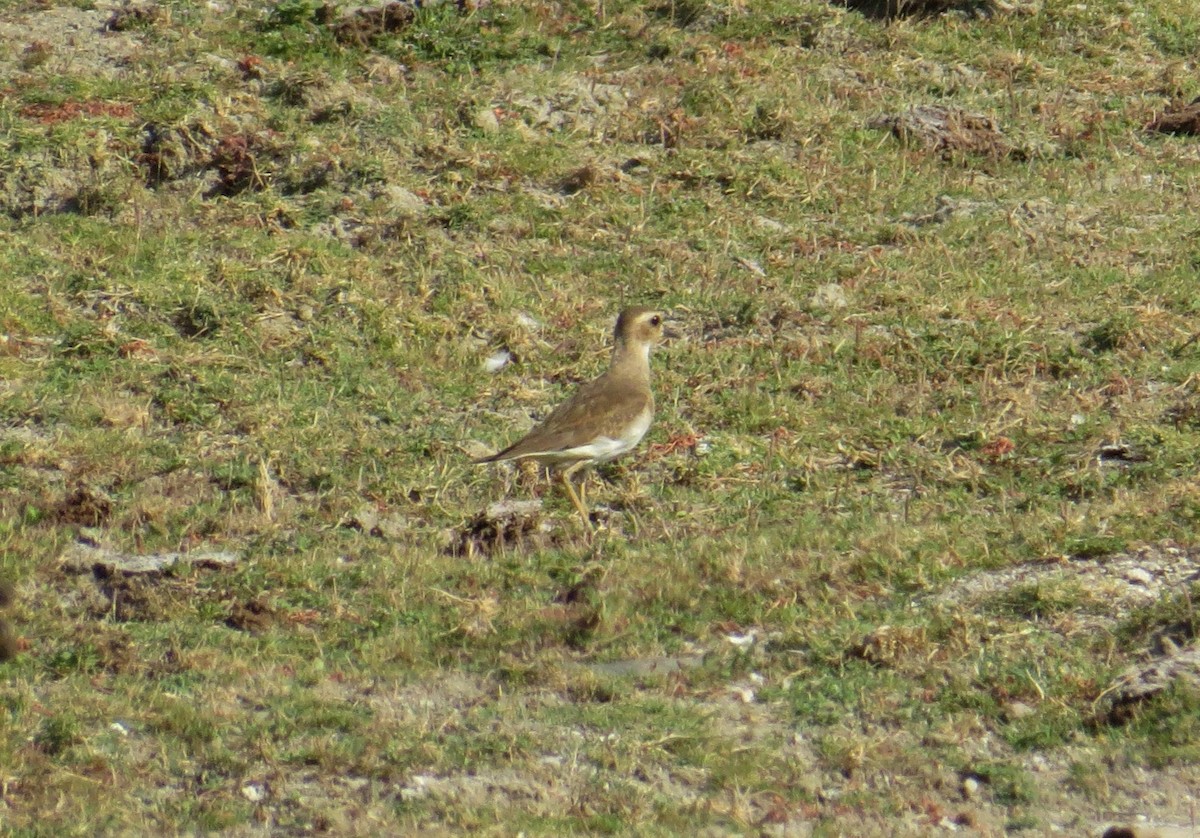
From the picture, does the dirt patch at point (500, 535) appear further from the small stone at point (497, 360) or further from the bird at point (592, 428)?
the small stone at point (497, 360)

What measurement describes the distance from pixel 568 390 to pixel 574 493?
1.91m

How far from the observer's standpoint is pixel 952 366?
40.9ft

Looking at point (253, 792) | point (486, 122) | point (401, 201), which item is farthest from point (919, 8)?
point (253, 792)

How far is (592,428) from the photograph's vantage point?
1074 cm

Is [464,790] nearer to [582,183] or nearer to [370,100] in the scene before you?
[582,183]

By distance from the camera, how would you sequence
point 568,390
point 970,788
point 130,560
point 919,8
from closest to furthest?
1. point 970,788
2. point 130,560
3. point 568,390
4. point 919,8

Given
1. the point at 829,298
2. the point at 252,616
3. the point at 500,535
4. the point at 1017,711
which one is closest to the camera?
the point at 1017,711

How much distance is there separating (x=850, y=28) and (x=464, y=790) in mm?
11492

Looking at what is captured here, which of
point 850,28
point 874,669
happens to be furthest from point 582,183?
point 874,669

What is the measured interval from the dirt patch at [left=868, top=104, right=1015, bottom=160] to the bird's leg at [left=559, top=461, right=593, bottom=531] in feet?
19.5

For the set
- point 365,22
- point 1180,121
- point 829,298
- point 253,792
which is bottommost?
point 829,298

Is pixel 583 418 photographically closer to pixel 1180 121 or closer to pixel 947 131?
pixel 947 131

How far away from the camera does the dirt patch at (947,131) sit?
15.7 metres

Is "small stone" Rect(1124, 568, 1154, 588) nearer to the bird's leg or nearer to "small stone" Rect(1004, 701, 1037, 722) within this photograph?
"small stone" Rect(1004, 701, 1037, 722)
